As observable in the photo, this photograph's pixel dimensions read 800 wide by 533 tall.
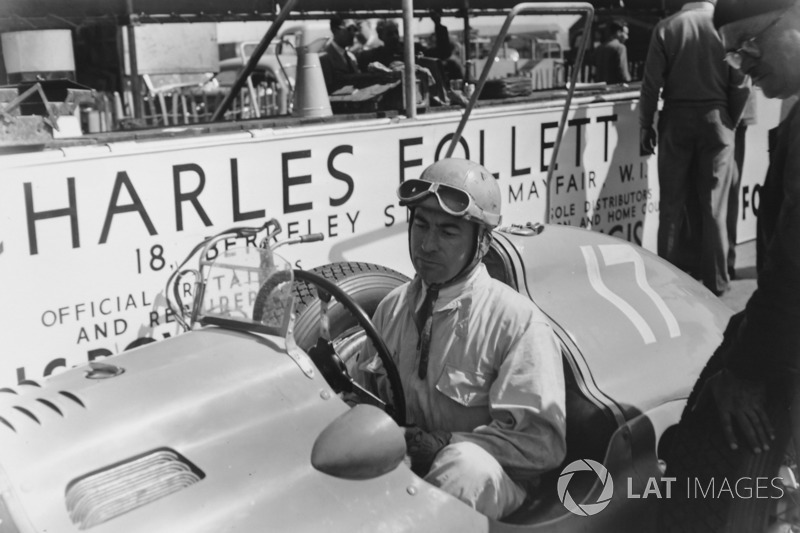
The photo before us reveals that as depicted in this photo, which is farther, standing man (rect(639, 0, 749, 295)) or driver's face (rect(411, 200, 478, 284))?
standing man (rect(639, 0, 749, 295))

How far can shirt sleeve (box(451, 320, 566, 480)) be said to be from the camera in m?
2.43

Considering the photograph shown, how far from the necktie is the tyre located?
322 millimetres

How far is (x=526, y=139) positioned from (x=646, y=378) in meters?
3.09

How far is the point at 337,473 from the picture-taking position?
198 cm

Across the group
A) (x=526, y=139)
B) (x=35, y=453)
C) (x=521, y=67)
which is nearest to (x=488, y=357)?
(x=35, y=453)

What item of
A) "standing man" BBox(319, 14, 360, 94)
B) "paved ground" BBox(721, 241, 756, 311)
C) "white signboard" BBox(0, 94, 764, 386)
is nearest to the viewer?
"white signboard" BBox(0, 94, 764, 386)

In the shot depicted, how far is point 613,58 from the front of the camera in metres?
10.7

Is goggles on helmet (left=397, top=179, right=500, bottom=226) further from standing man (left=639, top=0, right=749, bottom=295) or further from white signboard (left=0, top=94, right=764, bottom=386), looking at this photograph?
standing man (left=639, top=0, right=749, bottom=295)

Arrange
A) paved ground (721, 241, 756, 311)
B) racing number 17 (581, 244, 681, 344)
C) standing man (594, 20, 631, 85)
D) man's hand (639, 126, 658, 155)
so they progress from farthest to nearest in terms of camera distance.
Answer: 1. standing man (594, 20, 631, 85)
2. man's hand (639, 126, 658, 155)
3. paved ground (721, 241, 756, 311)
4. racing number 17 (581, 244, 681, 344)

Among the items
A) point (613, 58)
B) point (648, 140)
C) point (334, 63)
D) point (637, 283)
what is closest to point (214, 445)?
point (637, 283)

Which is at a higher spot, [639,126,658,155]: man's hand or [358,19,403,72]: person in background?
[358,19,403,72]: person in background

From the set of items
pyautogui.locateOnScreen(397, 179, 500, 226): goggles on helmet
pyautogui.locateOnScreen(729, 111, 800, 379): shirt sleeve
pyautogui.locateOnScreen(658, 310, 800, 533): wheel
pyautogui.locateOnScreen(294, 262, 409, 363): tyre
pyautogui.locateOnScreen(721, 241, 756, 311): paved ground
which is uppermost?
pyautogui.locateOnScreen(397, 179, 500, 226): goggles on helmet

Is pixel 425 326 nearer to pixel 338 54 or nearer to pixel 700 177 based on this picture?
pixel 700 177

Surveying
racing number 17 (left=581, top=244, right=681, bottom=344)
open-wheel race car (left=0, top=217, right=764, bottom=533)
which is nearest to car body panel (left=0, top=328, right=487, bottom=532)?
open-wheel race car (left=0, top=217, right=764, bottom=533)
